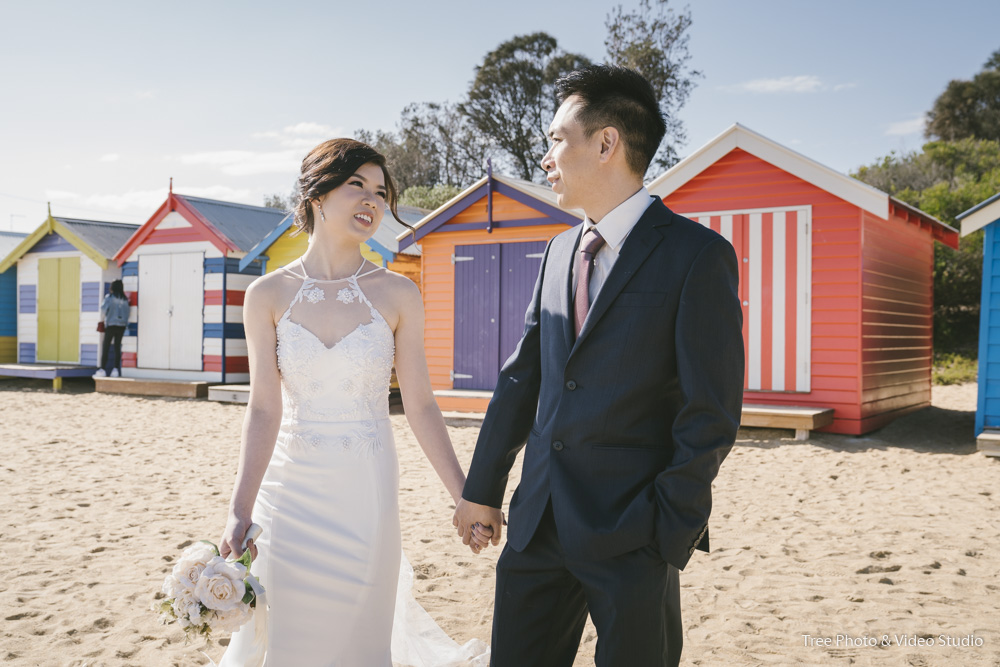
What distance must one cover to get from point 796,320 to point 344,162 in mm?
8110

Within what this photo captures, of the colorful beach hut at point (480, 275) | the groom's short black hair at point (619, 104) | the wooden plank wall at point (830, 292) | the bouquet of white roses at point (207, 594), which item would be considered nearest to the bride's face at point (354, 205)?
the groom's short black hair at point (619, 104)

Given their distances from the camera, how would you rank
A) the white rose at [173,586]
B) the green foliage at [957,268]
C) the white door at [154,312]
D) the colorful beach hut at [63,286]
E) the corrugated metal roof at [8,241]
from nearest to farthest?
the white rose at [173,586]
the white door at [154,312]
the colorful beach hut at [63,286]
the green foliage at [957,268]
the corrugated metal roof at [8,241]

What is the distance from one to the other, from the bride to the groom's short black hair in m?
0.92

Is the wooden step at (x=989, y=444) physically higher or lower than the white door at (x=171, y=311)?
lower

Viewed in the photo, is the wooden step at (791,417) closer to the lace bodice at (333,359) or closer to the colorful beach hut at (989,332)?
the colorful beach hut at (989,332)

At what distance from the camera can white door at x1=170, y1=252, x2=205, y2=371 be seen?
14836 mm

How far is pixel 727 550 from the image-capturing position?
5.07 m

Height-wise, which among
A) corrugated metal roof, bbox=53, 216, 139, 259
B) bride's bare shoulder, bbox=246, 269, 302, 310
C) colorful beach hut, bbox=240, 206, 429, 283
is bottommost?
bride's bare shoulder, bbox=246, 269, 302, 310

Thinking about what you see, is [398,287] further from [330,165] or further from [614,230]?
[614,230]

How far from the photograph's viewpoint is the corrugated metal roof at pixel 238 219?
14922 millimetres

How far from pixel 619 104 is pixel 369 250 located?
1157cm

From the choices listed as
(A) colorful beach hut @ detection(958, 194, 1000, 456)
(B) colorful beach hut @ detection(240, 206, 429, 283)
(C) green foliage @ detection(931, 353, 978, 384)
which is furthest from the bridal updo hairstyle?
(C) green foliage @ detection(931, 353, 978, 384)

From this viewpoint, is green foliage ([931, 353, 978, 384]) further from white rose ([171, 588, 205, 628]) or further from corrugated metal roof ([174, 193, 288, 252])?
white rose ([171, 588, 205, 628])

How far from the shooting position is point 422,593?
4.27m
